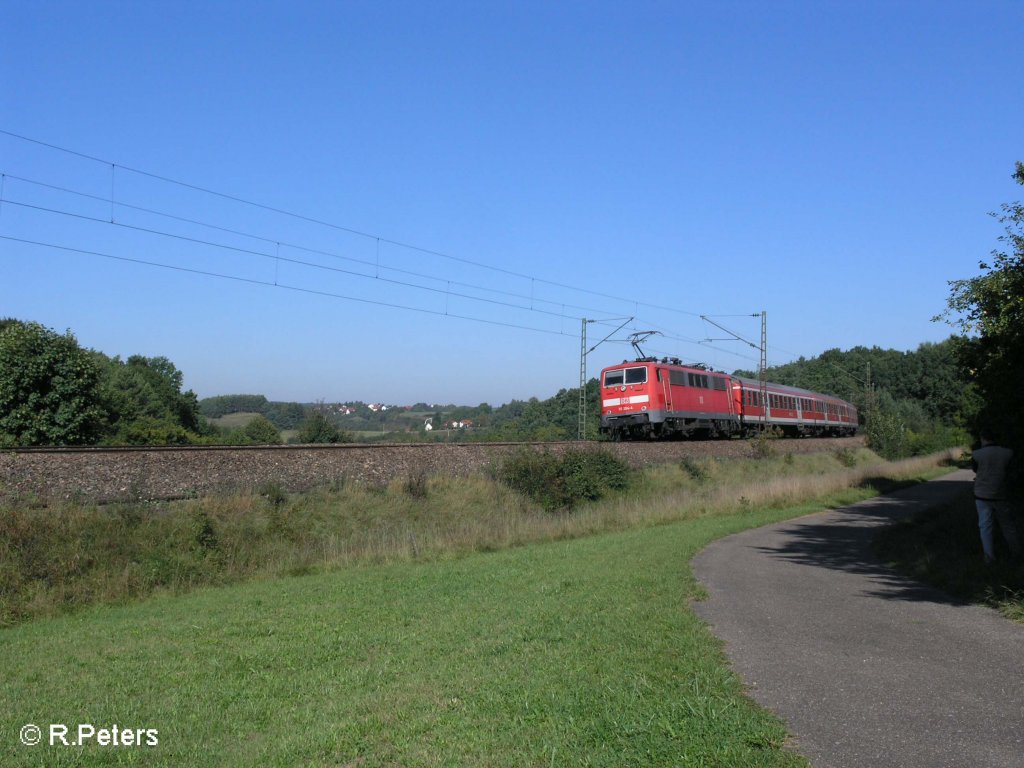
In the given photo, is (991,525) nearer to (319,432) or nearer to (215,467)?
(215,467)

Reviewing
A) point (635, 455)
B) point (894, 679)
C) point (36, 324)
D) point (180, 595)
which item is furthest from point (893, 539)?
point (36, 324)

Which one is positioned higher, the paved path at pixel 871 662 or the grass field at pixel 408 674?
the paved path at pixel 871 662

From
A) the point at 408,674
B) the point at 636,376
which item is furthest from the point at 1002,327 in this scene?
the point at 636,376

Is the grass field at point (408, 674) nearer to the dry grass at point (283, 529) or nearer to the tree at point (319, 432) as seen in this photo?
the dry grass at point (283, 529)

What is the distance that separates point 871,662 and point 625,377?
29054mm

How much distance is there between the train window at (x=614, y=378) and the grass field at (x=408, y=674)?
→ 71.3ft

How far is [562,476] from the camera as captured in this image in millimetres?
27141

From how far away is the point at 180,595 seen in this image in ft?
47.2

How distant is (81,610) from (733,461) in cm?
2926

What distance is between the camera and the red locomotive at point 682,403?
114 ft

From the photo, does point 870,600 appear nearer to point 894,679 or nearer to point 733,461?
point 894,679

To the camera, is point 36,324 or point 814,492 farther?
point 36,324

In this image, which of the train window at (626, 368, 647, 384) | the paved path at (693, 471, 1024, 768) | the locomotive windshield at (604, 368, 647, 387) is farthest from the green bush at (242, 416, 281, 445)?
the paved path at (693, 471, 1024, 768)

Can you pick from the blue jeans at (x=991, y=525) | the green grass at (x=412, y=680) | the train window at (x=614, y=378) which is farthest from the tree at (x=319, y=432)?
the blue jeans at (x=991, y=525)
